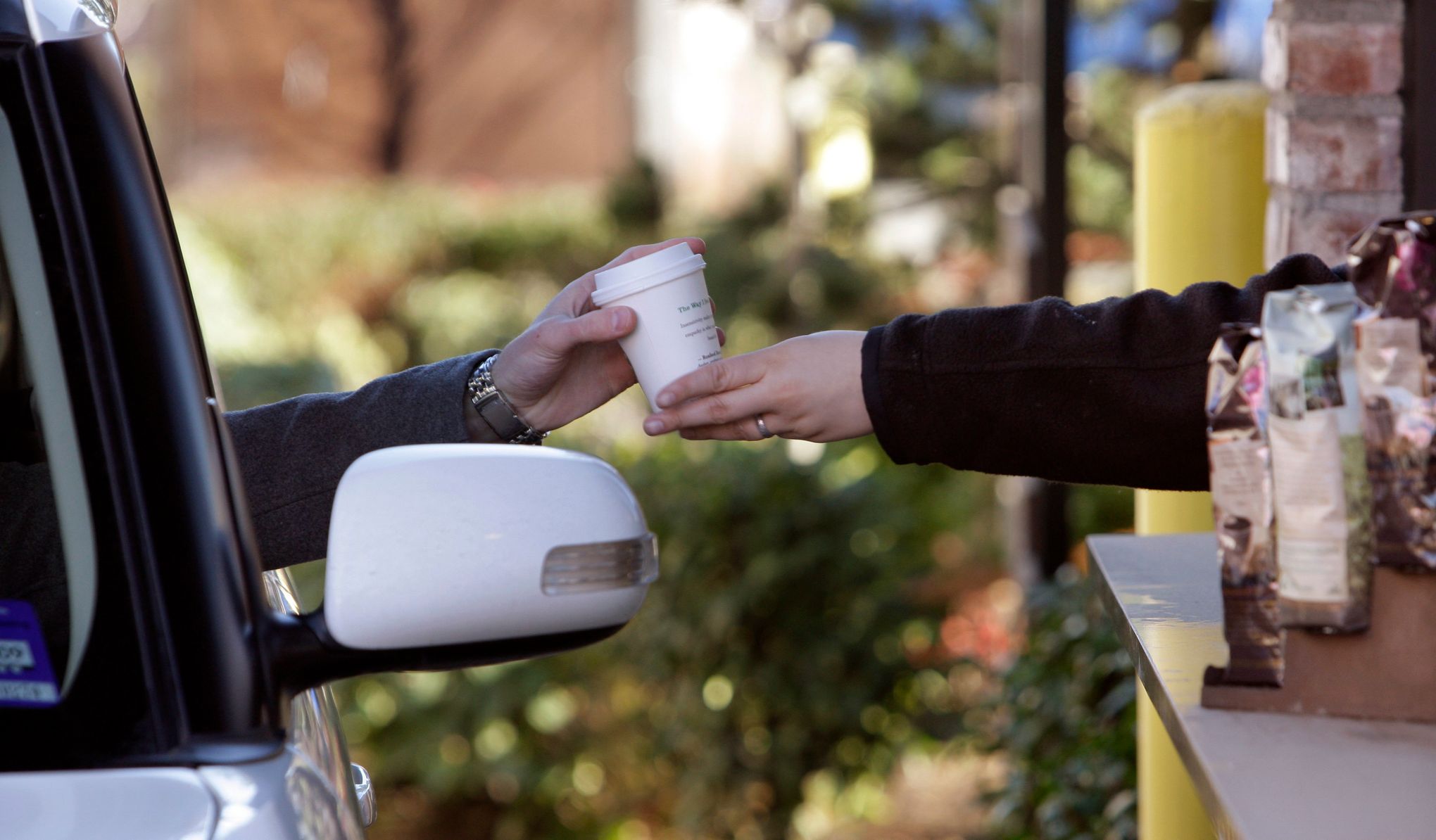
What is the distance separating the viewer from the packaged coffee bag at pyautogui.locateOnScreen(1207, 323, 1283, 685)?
3.03ft

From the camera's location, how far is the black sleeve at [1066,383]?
3.95 feet

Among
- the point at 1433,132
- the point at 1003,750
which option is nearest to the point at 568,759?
the point at 1003,750

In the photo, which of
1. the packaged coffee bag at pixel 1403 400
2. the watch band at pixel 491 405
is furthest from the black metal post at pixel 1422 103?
the watch band at pixel 491 405

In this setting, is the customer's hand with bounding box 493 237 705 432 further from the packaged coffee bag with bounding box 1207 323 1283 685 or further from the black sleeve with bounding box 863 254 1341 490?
the packaged coffee bag with bounding box 1207 323 1283 685

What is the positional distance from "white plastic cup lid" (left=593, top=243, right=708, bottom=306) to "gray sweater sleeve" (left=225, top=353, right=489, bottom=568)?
0.81 ft

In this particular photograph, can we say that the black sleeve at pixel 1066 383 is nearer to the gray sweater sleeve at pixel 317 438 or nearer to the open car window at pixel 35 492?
the gray sweater sleeve at pixel 317 438

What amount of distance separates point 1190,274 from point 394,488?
165cm

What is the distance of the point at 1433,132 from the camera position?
1879mm

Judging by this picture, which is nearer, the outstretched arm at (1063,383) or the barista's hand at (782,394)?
the outstretched arm at (1063,383)

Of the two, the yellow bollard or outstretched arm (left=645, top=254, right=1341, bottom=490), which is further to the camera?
the yellow bollard

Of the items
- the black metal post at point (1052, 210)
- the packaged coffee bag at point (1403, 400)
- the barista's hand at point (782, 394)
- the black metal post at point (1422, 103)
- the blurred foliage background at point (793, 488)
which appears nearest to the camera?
the packaged coffee bag at point (1403, 400)

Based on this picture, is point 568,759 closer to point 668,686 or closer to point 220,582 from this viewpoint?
point 668,686

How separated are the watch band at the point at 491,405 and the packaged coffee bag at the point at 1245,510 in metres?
0.88

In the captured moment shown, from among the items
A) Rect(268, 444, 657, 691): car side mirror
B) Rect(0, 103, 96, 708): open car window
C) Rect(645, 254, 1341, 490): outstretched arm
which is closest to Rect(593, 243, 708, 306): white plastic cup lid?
Rect(645, 254, 1341, 490): outstretched arm
